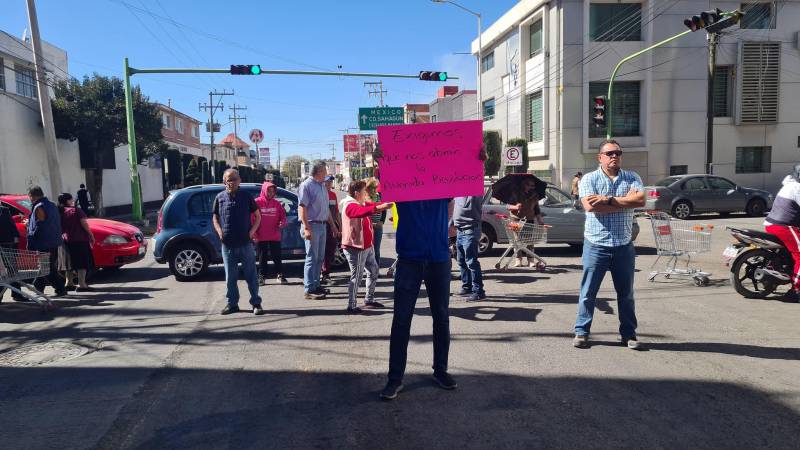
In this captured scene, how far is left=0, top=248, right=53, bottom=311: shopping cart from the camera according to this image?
7578 millimetres

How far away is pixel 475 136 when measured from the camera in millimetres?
4590

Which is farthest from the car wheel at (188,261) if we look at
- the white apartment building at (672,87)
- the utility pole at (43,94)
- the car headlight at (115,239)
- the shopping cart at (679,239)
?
the white apartment building at (672,87)

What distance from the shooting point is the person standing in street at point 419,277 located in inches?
169

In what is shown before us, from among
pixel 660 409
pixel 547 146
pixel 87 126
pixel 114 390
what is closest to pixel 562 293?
pixel 660 409

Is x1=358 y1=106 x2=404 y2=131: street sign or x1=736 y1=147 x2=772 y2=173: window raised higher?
x1=358 y1=106 x2=404 y2=131: street sign

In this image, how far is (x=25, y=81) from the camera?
23844 mm

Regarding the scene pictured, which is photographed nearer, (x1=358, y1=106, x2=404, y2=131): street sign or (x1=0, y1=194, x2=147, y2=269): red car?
(x1=0, y1=194, x2=147, y2=269): red car

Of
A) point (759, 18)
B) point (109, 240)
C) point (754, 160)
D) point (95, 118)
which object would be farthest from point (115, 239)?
point (759, 18)

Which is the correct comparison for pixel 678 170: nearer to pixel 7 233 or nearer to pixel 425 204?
pixel 425 204

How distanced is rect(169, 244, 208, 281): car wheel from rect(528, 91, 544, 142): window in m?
22.9

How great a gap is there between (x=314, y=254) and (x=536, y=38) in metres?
26.1

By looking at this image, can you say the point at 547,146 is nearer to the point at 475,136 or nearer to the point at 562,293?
the point at 562,293

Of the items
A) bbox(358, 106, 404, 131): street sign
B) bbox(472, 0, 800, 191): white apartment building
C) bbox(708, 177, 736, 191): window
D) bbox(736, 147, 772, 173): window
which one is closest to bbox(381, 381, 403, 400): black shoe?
bbox(708, 177, 736, 191): window

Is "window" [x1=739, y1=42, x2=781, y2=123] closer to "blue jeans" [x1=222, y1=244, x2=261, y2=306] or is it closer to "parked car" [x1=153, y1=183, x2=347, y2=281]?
"parked car" [x1=153, y1=183, x2=347, y2=281]
